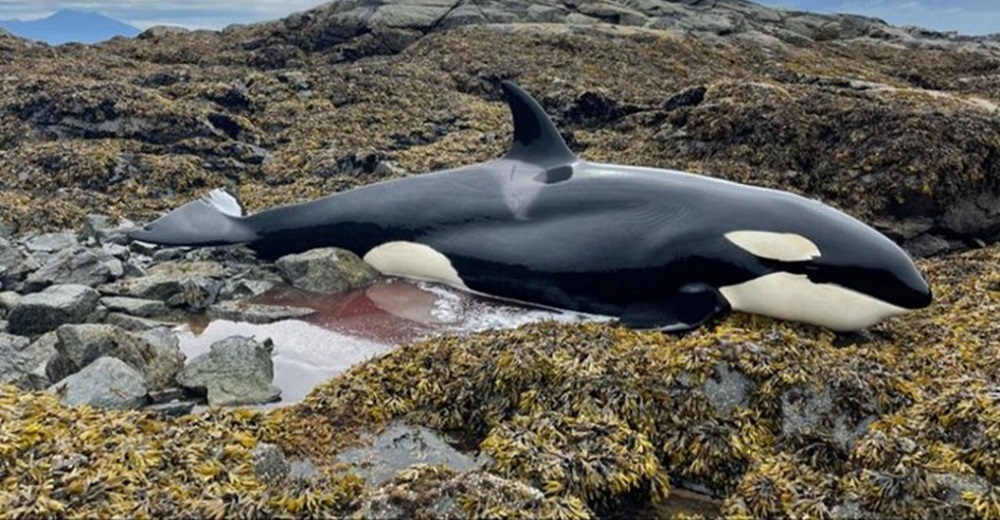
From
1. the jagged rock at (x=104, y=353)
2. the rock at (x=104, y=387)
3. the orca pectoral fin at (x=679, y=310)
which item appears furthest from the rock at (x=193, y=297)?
the orca pectoral fin at (x=679, y=310)

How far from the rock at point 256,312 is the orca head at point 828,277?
3523mm

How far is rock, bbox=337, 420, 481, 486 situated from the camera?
4199 mm

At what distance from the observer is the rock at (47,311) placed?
20.8 feet

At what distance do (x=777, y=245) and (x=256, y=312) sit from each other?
4.23 m

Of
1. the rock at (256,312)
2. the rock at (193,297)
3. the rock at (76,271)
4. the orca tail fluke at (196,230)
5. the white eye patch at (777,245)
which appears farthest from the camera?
the orca tail fluke at (196,230)

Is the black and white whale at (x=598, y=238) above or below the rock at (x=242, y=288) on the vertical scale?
above

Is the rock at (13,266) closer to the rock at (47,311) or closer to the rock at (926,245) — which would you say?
the rock at (47,311)

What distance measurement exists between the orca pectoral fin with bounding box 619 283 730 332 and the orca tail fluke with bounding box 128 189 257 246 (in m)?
4.19

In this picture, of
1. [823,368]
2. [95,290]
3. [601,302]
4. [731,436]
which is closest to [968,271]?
[601,302]

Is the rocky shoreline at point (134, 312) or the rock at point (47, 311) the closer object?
the rocky shoreline at point (134, 312)

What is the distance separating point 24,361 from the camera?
18.0ft

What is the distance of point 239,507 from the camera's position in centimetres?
351

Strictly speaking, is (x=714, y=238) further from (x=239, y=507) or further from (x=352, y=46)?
(x=352, y=46)

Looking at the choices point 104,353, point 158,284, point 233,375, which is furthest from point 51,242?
point 233,375
